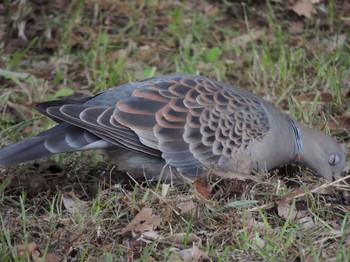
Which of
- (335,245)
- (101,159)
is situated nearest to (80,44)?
(101,159)

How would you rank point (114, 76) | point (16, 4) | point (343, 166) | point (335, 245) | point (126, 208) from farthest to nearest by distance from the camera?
1. point (16, 4)
2. point (114, 76)
3. point (343, 166)
4. point (126, 208)
5. point (335, 245)

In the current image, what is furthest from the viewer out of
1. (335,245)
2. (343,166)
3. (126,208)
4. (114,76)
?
(114,76)

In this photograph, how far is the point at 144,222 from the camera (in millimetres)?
4273

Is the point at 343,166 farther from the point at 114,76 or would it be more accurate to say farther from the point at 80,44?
the point at 80,44

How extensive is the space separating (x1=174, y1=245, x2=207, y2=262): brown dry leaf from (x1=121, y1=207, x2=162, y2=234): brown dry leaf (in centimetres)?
31

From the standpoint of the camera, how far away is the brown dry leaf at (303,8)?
697cm

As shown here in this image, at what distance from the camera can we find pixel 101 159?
530 cm

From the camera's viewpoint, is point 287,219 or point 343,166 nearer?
point 287,219

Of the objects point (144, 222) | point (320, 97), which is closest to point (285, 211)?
point (144, 222)

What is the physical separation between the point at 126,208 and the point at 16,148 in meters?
0.75

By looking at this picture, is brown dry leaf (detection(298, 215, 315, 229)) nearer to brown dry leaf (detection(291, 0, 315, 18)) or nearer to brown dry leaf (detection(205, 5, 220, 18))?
brown dry leaf (detection(291, 0, 315, 18))

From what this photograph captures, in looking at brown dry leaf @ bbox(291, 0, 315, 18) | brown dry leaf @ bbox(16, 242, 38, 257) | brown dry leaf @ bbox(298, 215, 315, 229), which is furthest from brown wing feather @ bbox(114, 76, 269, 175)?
brown dry leaf @ bbox(291, 0, 315, 18)

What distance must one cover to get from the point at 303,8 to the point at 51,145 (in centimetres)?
313

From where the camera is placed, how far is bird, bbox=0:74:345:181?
15.3ft
